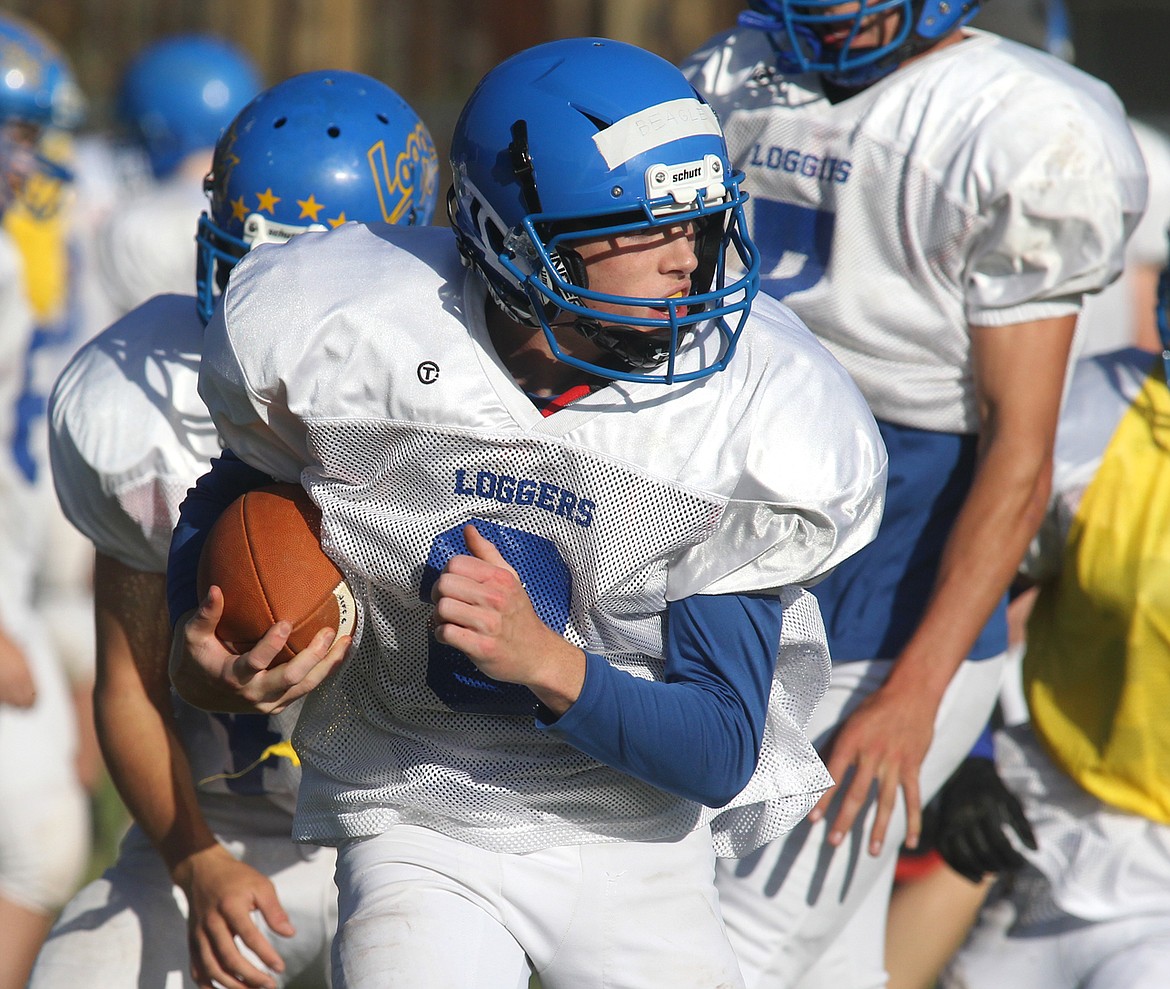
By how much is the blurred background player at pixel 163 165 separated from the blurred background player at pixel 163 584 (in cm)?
323

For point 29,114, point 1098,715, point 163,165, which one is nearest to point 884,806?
point 1098,715

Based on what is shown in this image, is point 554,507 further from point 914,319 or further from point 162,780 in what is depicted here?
point 914,319

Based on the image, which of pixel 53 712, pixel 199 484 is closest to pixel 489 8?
pixel 53 712

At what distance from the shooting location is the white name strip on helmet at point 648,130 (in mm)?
2053

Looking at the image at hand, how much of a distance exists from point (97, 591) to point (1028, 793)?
1732 millimetres

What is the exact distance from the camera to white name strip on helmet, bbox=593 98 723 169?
2.05 m

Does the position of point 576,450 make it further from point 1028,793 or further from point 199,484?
point 1028,793

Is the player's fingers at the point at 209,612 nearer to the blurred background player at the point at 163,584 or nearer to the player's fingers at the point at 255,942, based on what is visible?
the blurred background player at the point at 163,584

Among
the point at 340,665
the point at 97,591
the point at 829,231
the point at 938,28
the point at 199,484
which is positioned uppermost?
the point at 938,28

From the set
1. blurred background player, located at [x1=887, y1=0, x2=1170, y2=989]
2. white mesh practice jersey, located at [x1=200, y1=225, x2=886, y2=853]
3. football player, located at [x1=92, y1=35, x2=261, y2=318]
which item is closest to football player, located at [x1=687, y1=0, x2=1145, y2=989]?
blurred background player, located at [x1=887, y1=0, x2=1170, y2=989]

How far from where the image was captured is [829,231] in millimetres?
2863

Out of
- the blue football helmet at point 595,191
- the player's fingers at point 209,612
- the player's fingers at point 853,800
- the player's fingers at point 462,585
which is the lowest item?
the player's fingers at point 853,800

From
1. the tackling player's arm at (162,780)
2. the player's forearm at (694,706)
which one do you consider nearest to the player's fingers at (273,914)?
the tackling player's arm at (162,780)

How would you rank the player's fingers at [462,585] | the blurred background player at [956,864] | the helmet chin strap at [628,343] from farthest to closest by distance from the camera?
the blurred background player at [956,864] → the helmet chin strap at [628,343] → the player's fingers at [462,585]
